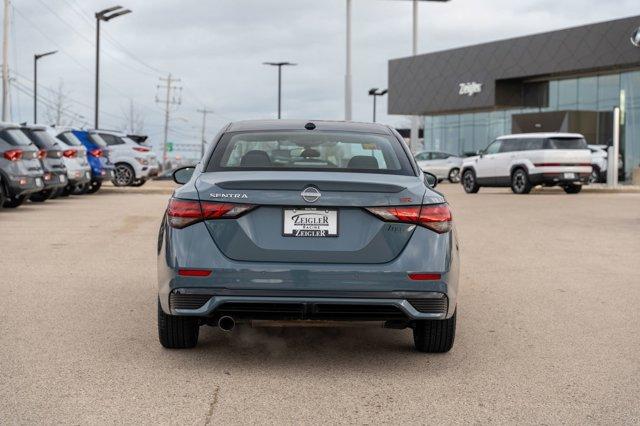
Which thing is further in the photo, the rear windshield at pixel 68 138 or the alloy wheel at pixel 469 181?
the alloy wheel at pixel 469 181

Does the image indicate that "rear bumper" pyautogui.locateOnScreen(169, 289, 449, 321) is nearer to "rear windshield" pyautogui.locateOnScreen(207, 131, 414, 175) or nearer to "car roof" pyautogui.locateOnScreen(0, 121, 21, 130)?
"rear windshield" pyautogui.locateOnScreen(207, 131, 414, 175)

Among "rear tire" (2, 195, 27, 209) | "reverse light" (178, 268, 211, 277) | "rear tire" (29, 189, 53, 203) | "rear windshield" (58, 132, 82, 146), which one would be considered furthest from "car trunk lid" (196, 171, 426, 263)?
"rear windshield" (58, 132, 82, 146)

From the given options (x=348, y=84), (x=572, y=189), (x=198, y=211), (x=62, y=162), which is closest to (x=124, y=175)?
(x=62, y=162)

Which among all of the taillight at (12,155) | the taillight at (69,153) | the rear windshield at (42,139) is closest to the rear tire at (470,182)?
the taillight at (69,153)

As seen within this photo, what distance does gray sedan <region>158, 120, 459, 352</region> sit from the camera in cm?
568

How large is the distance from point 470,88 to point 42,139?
42639 mm

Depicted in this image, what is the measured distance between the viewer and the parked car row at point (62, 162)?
19.5 m

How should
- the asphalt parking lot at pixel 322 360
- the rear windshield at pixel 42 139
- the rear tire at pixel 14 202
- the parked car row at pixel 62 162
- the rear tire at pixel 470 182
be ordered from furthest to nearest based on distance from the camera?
the rear tire at pixel 470 182, the rear windshield at pixel 42 139, the rear tire at pixel 14 202, the parked car row at pixel 62 162, the asphalt parking lot at pixel 322 360

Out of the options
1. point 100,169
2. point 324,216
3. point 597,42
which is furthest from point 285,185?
point 597,42

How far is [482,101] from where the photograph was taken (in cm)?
6044

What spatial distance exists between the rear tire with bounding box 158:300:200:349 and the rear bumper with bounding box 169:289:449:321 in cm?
45

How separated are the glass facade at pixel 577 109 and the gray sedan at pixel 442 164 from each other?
24.5 feet

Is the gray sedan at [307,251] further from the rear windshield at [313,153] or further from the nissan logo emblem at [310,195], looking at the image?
the rear windshield at [313,153]

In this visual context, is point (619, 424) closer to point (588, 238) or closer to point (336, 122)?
point (336, 122)
